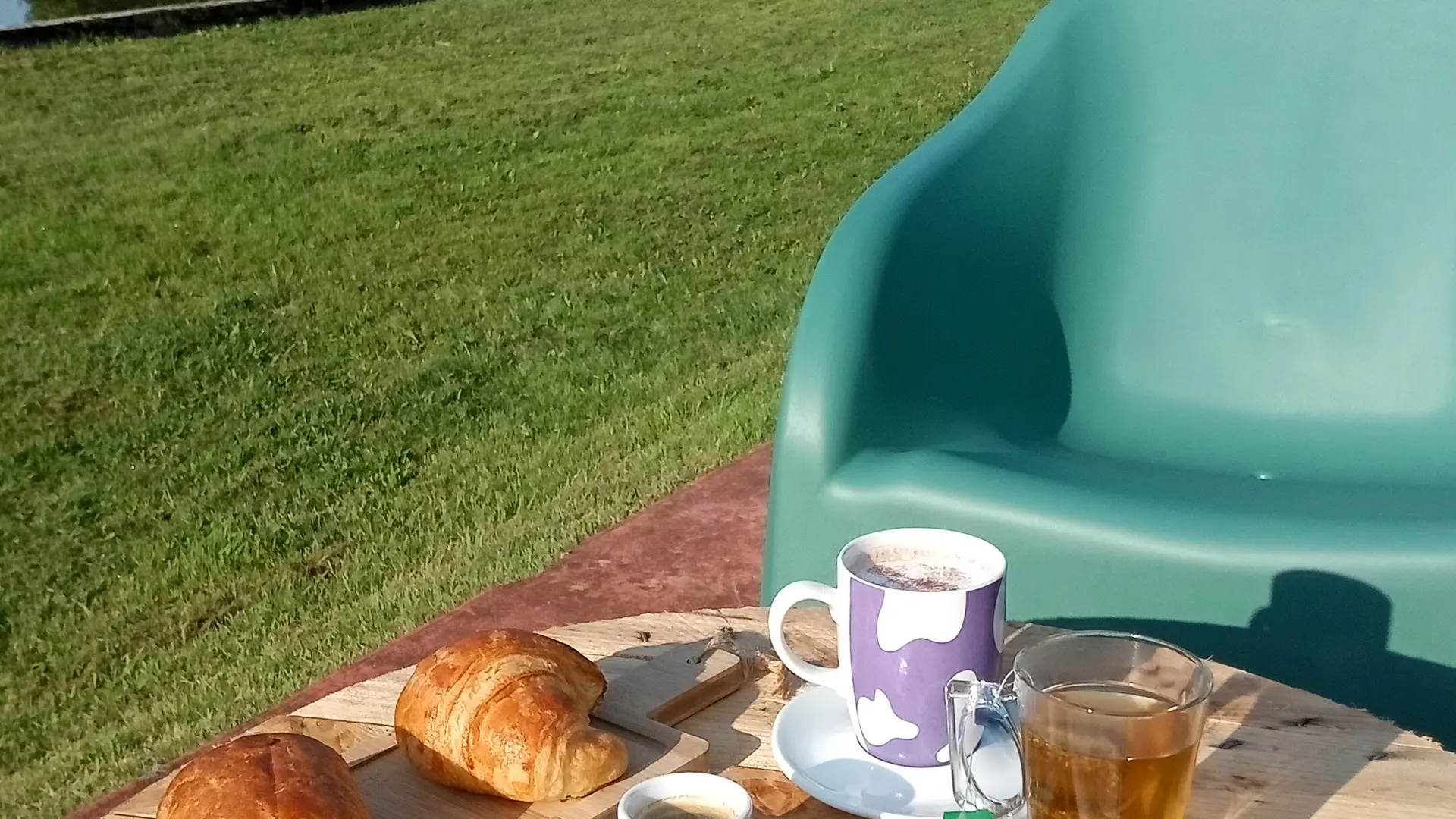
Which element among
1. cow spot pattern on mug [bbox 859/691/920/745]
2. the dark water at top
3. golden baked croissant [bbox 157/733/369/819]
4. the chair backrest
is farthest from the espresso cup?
the dark water at top

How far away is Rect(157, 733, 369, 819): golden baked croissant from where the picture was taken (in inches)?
35.1

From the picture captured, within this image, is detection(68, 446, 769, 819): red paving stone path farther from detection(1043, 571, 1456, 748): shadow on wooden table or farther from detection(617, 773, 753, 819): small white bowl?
detection(617, 773, 753, 819): small white bowl

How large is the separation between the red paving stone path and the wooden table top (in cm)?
103

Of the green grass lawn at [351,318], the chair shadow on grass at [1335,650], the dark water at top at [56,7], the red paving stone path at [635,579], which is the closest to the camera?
the chair shadow on grass at [1335,650]

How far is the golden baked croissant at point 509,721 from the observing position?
0.96 meters

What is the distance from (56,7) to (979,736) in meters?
10.1

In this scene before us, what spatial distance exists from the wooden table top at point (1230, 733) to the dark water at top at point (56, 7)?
8198 mm

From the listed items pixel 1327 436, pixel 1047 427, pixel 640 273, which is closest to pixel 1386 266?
pixel 1327 436

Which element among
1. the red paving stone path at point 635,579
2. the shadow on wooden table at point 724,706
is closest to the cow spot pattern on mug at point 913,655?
the shadow on wooden table at point 724,706

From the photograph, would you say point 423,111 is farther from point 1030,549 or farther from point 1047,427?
point 1030,549

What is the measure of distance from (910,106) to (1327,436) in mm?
4050

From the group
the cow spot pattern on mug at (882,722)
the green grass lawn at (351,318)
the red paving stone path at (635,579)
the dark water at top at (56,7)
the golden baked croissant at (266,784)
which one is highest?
the dark water at top at (56,7)

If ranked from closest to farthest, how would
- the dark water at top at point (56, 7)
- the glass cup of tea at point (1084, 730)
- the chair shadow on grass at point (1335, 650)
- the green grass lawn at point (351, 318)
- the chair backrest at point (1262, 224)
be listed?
the glass cup of tea at point (1084, 730)
the chair shadow on grass at point (1335, 650)
the chair backrest at point (1262, 224)
the green grass lawn at point (351, 318)
the dark water at top at point (56, 7)

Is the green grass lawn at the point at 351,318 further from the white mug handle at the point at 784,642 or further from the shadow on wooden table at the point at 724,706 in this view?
the white mug handle at the point at 784,642
